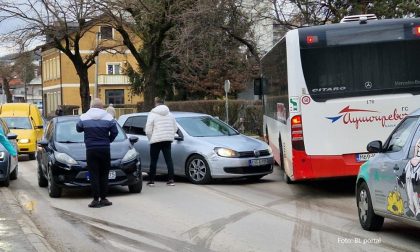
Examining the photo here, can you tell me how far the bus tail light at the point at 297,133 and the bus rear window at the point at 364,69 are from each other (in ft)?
1.73

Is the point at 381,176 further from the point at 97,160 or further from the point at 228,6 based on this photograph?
the point at 228,6

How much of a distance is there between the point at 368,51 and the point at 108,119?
186 inches

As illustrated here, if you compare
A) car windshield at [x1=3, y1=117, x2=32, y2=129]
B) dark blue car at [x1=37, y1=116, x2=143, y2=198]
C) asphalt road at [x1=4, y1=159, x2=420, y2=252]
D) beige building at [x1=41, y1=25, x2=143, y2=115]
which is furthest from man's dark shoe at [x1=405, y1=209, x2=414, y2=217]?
beige building at [x1=41, y1=25, x2=143, y2=115]

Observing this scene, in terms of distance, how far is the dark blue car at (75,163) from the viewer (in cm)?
1134

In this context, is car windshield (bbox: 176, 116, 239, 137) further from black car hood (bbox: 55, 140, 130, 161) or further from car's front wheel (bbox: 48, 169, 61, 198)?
car's front wheel (bbox: 48, 169, 61, 198)

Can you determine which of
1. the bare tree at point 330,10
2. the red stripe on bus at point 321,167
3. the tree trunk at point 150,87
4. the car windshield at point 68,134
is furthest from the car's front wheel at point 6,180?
the tree trunk at point 150,87

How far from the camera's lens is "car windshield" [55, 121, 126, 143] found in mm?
12422

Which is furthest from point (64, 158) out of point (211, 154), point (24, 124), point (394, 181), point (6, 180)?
point (24, 124)

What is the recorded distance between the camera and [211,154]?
1325 centimetres

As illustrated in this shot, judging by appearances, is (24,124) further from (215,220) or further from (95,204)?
(215,220)

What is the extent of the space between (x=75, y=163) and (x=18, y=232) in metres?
3.40

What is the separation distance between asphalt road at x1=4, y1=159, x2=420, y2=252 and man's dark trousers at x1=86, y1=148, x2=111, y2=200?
37cm

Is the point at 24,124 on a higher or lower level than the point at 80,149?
higher

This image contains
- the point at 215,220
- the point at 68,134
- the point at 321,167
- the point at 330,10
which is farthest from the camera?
the point at 330,10
